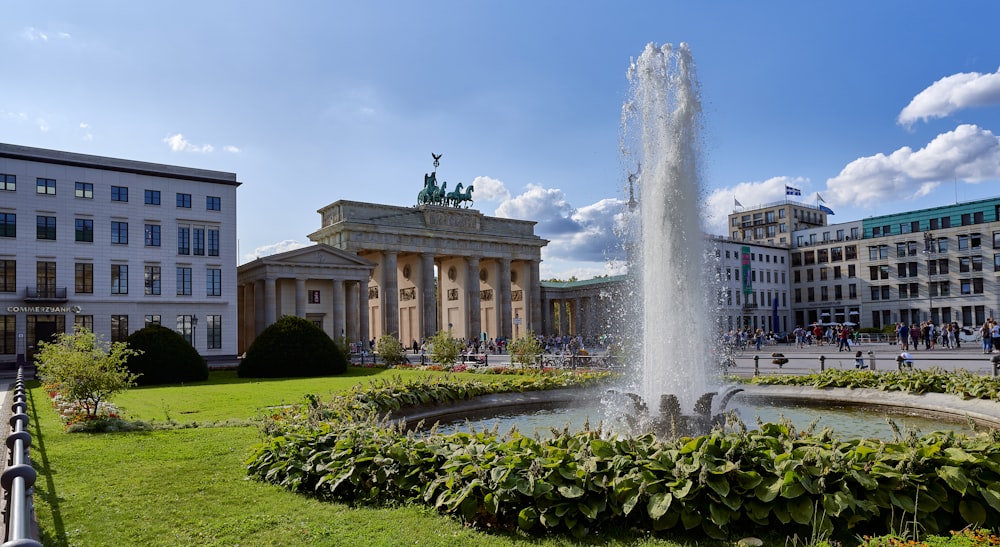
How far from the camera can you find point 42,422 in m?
18.4

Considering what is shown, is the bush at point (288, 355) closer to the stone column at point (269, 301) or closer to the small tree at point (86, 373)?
the small tree at point (86, 373)

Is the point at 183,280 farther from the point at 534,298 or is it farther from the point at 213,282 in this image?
the point at 534,298

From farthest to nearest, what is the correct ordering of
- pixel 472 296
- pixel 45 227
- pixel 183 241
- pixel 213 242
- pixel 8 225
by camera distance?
pixel 472 296, pixel 213 242, pixel 183 241, pixel 45 227, pixel 8 225

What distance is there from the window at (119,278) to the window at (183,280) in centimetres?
365

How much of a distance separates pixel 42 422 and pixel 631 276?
1624cm

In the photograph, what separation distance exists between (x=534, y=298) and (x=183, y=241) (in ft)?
162

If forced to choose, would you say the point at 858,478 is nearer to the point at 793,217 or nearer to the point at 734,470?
the point at 734,470

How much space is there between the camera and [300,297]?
6562 cm

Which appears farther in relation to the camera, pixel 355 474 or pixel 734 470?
pixel 355 474

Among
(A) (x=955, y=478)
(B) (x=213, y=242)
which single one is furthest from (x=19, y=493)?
(B) (x=213, y=242)

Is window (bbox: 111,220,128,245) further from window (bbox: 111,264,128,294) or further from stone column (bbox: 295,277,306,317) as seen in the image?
stone column (bbox: 295,277,306,317)

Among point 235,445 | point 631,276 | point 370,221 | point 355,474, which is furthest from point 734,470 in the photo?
point 370,221

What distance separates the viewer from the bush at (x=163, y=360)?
34438 mm

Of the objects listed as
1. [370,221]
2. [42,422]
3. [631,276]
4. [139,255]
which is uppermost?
[370,221]
